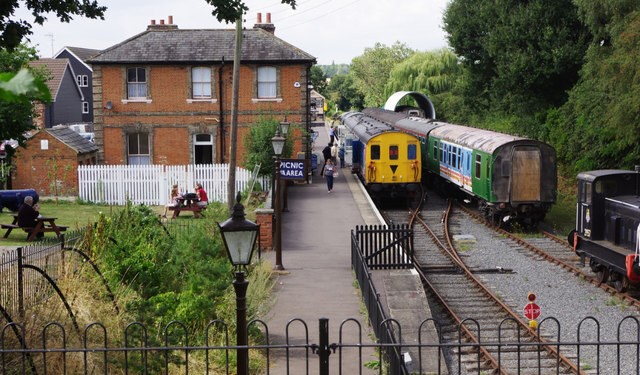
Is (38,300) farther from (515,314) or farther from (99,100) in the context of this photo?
(99,100)

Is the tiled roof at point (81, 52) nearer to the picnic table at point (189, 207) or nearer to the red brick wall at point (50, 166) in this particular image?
the red brick wall at point (50, 166)

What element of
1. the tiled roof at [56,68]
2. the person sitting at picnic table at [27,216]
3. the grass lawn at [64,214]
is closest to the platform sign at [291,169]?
the grass lawn at [64,214]

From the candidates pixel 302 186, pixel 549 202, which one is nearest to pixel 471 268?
pixel 549 202

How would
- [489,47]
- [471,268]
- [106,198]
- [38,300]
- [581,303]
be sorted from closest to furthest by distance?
[38,300]
[581,303]
[471,268]
[106,198]
[489,47]

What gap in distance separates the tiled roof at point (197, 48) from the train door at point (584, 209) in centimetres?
1842

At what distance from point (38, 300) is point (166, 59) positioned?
89.4 ft

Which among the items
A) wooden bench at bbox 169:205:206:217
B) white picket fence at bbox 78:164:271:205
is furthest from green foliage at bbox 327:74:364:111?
wooden bench at bbox 169:205:206:217

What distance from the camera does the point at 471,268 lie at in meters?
21.1

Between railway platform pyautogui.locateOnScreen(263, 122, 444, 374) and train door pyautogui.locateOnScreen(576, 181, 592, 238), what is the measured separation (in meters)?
4.63

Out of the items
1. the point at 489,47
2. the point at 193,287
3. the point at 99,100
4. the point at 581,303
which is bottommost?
the point at 581,303

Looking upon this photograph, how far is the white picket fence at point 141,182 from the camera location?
109 ft

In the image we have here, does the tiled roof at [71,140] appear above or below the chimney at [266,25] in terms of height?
below

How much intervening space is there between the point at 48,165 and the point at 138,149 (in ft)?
16.3

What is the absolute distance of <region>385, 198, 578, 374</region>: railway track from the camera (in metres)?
12.5
